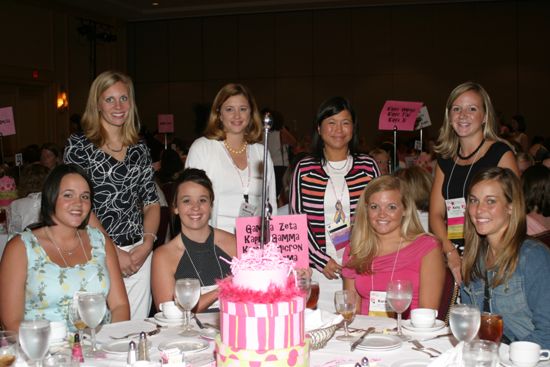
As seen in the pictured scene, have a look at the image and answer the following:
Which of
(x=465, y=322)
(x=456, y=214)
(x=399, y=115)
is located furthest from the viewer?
(x=399, y=115)

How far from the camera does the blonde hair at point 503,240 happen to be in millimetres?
2693

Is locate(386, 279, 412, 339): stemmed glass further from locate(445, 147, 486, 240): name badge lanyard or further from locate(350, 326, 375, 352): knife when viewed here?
locate(445, 147, 486, 240): name badge lanyard

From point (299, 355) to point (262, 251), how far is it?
29 centimetres

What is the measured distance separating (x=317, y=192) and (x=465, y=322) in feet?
5.75

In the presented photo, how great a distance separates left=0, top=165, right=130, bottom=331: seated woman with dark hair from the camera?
110 inches

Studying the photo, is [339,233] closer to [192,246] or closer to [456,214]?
[456,214]

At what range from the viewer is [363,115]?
13758mm

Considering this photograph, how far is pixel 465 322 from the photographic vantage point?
2.05 m

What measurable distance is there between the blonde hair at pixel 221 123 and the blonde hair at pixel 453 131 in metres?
1.08

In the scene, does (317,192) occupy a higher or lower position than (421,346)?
higher

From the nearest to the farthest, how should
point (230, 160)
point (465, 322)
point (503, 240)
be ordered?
point (465, 322) → point (503, 240) → point (230, 160)

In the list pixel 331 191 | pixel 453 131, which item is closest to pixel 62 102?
pixel 331 191

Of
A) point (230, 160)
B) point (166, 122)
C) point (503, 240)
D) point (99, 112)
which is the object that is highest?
point (166, 122)

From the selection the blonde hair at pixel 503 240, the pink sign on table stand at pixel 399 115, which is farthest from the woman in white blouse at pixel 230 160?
the pink sign on table stand at pixel 399 115
